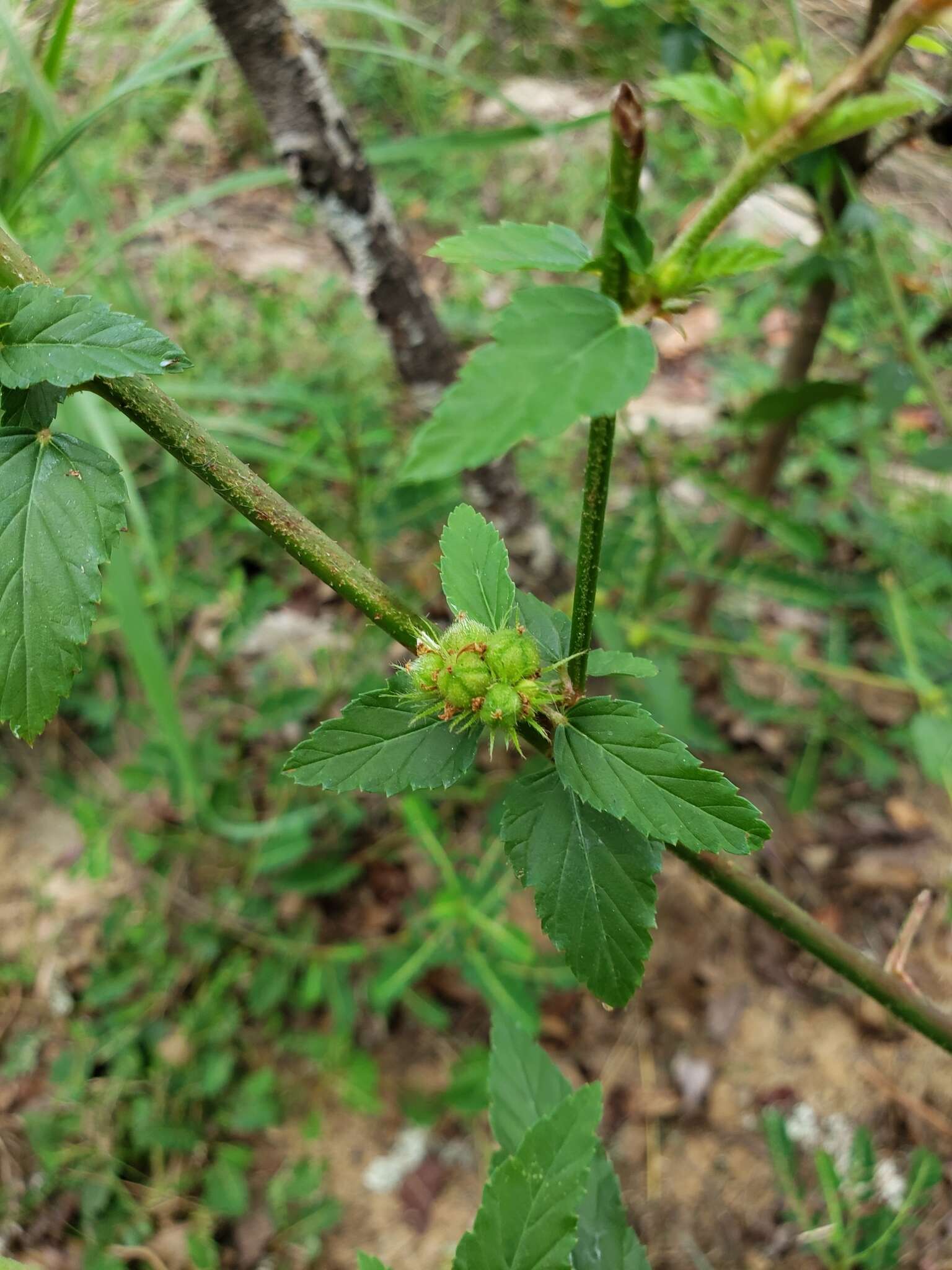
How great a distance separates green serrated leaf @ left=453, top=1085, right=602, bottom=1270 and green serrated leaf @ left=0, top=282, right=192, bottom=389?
0.65 m

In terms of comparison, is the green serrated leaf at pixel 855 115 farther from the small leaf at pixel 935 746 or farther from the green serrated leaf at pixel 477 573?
the small leaf at pixel 935 746

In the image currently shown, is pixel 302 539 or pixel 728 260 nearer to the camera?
pixel 728 260

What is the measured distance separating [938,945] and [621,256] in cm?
211

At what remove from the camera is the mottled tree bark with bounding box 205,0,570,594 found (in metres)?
1.36

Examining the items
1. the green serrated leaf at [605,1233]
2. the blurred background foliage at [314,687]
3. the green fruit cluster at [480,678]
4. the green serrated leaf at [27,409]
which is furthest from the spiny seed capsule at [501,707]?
the blurred background foliage at [314,687]

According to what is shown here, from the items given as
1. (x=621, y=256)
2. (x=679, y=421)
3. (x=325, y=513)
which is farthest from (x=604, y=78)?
(x=621, y=256)

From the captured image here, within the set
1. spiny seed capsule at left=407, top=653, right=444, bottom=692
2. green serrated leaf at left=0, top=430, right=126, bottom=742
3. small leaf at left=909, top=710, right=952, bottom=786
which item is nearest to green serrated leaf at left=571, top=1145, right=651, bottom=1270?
spiny seed capsule at left=407, top=653, right=444, bottom=692

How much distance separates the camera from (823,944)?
76cm

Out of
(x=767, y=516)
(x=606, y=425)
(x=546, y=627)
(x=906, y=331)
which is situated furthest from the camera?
(x=767, y=516)

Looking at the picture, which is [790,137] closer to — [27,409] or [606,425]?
[606,425]

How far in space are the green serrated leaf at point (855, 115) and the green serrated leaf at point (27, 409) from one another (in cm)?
53

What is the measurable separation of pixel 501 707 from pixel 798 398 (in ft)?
4.26

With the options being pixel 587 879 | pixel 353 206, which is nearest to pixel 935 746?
pixel 587 879

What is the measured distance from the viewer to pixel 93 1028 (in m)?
1.94
